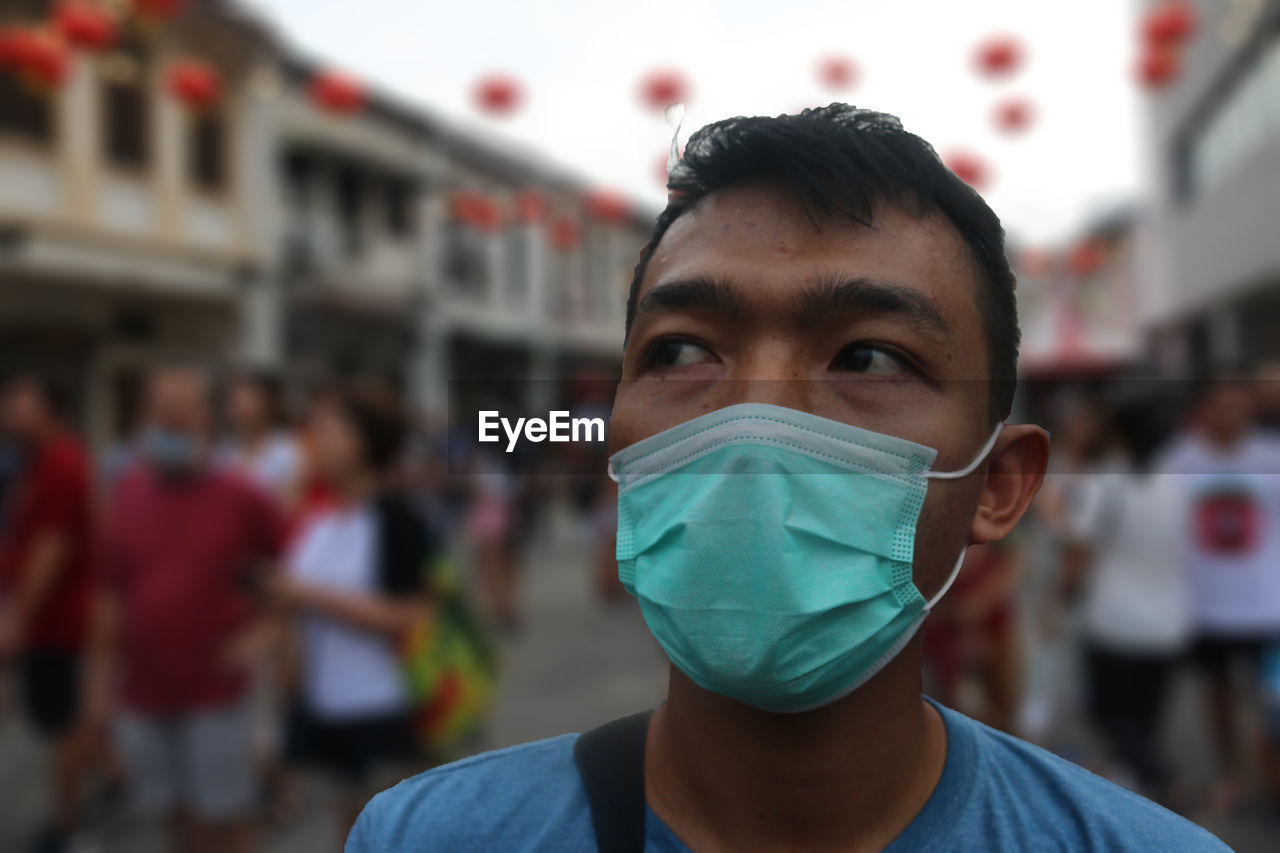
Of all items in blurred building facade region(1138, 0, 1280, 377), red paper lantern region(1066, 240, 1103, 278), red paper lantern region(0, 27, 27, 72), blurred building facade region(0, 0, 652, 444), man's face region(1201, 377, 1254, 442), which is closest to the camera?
man's face region(1201, 377, 1254, 442)

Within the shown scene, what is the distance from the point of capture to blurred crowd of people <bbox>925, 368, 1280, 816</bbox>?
13.8 ft

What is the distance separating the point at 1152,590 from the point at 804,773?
348 cm

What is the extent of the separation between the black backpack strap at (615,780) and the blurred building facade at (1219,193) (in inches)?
585

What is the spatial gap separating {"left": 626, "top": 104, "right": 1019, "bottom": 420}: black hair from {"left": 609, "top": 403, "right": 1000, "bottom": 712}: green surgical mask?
0.67 feet

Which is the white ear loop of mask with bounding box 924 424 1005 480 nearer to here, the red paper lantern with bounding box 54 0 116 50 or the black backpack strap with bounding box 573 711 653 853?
the black backpack strap with bounding box 573 711 653 853

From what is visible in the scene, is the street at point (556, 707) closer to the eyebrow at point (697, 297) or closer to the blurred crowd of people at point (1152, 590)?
the blurred crowd of people at point (1152, 590)

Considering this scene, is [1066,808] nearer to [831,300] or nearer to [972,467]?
[972,467]

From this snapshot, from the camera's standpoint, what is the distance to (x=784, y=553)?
3.82 ft

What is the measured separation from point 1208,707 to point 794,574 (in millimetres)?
4450

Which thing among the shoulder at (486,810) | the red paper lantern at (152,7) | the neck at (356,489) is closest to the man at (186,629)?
the neck at (356,489)

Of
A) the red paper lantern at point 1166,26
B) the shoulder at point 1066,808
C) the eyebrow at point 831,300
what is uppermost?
the red paper lantern at point 1166,26

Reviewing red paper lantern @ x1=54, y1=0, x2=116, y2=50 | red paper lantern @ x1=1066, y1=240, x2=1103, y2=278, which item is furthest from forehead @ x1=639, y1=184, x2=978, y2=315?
red paper lantern @ x1=1066, y1=240, x2=1103, y2=278

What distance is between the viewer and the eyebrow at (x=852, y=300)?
3.79 ft

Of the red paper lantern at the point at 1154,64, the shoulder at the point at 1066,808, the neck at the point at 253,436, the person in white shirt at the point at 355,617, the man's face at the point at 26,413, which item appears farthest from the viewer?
the red paper lantern at the point at 1154,64
